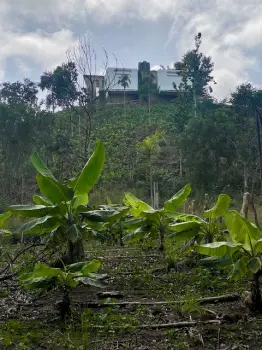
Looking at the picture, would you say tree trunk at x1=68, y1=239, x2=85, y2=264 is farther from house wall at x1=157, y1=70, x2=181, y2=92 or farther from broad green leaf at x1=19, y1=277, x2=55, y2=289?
house wall at x1=157, y1=70, x2=181, y2=92

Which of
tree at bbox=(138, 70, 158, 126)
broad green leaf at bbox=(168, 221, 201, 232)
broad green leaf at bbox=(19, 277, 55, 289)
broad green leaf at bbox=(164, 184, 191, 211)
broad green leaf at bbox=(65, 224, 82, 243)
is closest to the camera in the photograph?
broad green leaf at bbox=(19, 277, 55, 289)

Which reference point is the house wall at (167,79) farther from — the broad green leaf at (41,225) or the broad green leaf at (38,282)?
the broad green leaf at (38,282)

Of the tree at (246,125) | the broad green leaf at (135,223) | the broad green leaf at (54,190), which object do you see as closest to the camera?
the broad green leaf at (54,190)

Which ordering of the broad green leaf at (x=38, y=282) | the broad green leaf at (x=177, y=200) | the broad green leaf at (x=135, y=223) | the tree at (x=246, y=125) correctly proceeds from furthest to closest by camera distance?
the tree at (x=246, y=125) < the broad green leaf at (x=135, y=223) < the broad green leaf at (x=177, y=200) < the broad green leaf at (x=38, y=282)

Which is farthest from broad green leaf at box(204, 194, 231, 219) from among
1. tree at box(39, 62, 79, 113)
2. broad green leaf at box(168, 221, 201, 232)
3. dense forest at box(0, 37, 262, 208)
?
tree at box(39, 62, 79, 113)

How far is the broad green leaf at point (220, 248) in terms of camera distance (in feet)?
12.2

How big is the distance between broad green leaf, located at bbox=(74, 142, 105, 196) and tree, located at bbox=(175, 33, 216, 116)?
110 feet

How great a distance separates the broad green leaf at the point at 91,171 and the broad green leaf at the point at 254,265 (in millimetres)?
2208

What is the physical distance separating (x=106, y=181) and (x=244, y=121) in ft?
32.8

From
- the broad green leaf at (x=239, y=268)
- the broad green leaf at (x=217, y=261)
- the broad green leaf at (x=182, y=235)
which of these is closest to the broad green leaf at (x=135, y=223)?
the broad green leaf at (x=182, y=235)

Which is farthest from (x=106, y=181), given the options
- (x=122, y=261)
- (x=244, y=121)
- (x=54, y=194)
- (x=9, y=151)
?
(x=54, y=194)

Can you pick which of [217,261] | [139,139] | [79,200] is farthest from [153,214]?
[139,139]

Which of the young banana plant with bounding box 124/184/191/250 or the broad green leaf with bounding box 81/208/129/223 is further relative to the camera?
the young banana plant with bounding box 124/184/191/250

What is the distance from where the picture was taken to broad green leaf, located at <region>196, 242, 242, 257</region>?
3.72 m
